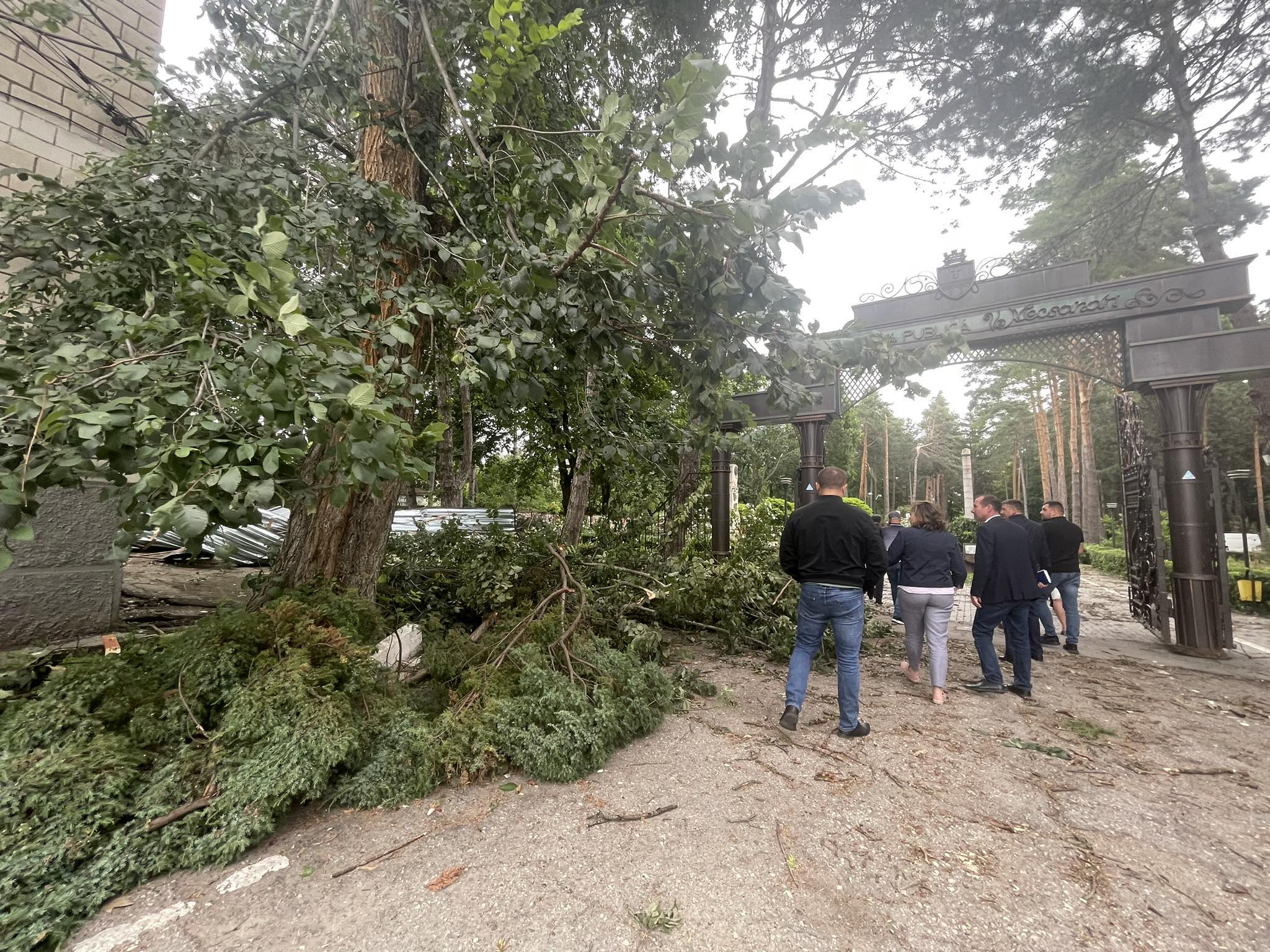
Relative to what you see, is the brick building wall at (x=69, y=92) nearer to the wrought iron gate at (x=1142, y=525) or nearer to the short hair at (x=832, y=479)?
the short hair at (x=832, y=479)

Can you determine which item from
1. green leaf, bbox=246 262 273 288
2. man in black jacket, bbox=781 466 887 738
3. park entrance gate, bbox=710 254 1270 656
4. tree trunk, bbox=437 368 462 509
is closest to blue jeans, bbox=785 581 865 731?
man in black jacket, bbox=781 466 887 738

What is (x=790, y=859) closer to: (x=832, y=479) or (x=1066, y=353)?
(x=832, y=479)

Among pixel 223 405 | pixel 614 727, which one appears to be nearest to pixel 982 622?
pixel 614 727

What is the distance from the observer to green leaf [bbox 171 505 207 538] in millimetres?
1379

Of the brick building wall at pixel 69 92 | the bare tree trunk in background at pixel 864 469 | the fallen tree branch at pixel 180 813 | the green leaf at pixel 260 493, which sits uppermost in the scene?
the bare tree trunk in background at pixel 864 469

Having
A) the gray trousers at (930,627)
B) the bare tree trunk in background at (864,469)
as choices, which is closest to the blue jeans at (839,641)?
the gray trousers at (930,627)

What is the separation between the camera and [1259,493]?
21.6 metres

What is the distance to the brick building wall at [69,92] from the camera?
3.87 m

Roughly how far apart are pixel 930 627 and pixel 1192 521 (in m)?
3.77

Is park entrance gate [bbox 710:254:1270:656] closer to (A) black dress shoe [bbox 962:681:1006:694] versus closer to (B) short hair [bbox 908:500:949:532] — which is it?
(B) short hair [bbox 908:500:949:532]

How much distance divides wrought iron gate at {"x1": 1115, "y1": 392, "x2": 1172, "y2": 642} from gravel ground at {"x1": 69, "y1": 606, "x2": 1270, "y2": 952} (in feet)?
11.8

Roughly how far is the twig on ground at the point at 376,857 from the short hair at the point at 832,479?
3.20 meters

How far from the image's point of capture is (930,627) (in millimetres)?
4539

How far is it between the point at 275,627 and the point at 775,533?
5.22 meters
